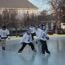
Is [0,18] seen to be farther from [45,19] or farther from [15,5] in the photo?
[15,5]

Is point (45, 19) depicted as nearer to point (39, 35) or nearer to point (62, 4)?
point (62, 4)

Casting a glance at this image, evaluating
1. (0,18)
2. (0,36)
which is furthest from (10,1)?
(0,36)

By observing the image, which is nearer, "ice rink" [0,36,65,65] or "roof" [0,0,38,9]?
"ice rink" [0,36,65,65]

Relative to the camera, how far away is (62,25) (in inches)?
3268

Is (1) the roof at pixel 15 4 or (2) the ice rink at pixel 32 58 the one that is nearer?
(2) the ice rink at pixel 32 58

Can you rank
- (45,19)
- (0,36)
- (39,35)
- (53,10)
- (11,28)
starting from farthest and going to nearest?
(45,19) → (11,28) → (53,10) → (0,36) → (39,35)

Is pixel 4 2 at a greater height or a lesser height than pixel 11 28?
greater

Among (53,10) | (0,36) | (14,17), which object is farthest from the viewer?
(14,17)

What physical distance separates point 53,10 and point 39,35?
5406cm

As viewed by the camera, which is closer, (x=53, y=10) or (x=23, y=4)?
(x=53, y=10)

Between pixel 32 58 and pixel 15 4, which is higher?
pixel 15 4

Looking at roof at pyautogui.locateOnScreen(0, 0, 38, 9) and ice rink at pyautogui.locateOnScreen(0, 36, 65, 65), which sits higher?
roof at pyautogui.locateOnScreen(0, 0, 38, 9)

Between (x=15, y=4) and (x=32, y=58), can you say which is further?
(x=15, y=4)

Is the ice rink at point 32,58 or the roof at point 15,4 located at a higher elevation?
the roof at point 15,4
